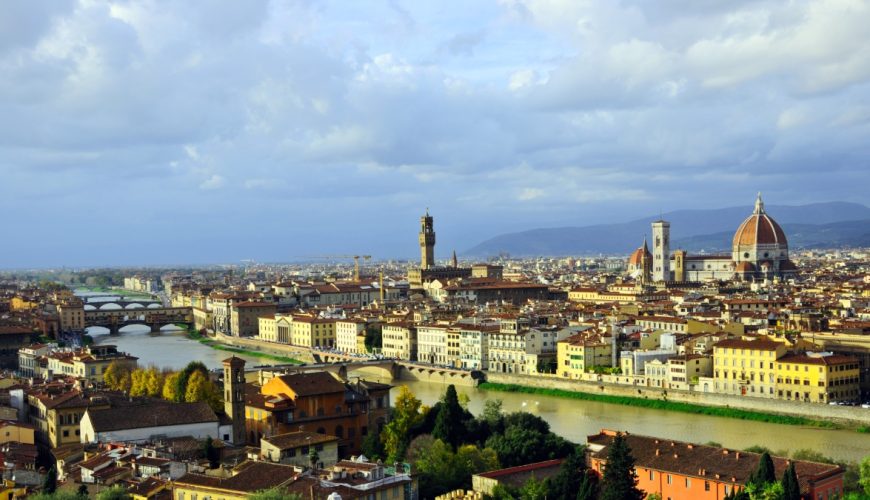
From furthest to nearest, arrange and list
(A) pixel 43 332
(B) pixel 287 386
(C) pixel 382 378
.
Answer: (A) pixel 43 332 < (C) pixel 382 378 < (B) pixel 287 386

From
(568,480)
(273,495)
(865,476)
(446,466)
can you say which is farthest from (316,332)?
(273,495)

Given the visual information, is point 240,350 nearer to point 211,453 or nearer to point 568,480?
point 211,453

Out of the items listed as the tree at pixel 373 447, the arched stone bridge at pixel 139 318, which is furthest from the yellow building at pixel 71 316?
the tree at pixel 373 447

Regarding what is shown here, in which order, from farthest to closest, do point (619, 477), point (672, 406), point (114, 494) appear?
1. point (672, 406)
2. point (619, 477)
3. point (114, 494)

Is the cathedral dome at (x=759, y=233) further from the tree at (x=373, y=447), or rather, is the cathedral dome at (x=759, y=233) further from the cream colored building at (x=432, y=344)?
the tree at (x=373, y=447)

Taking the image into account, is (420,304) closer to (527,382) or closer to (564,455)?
(527,382)

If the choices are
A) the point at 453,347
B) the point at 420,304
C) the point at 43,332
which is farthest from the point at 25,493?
the point at 420,304
